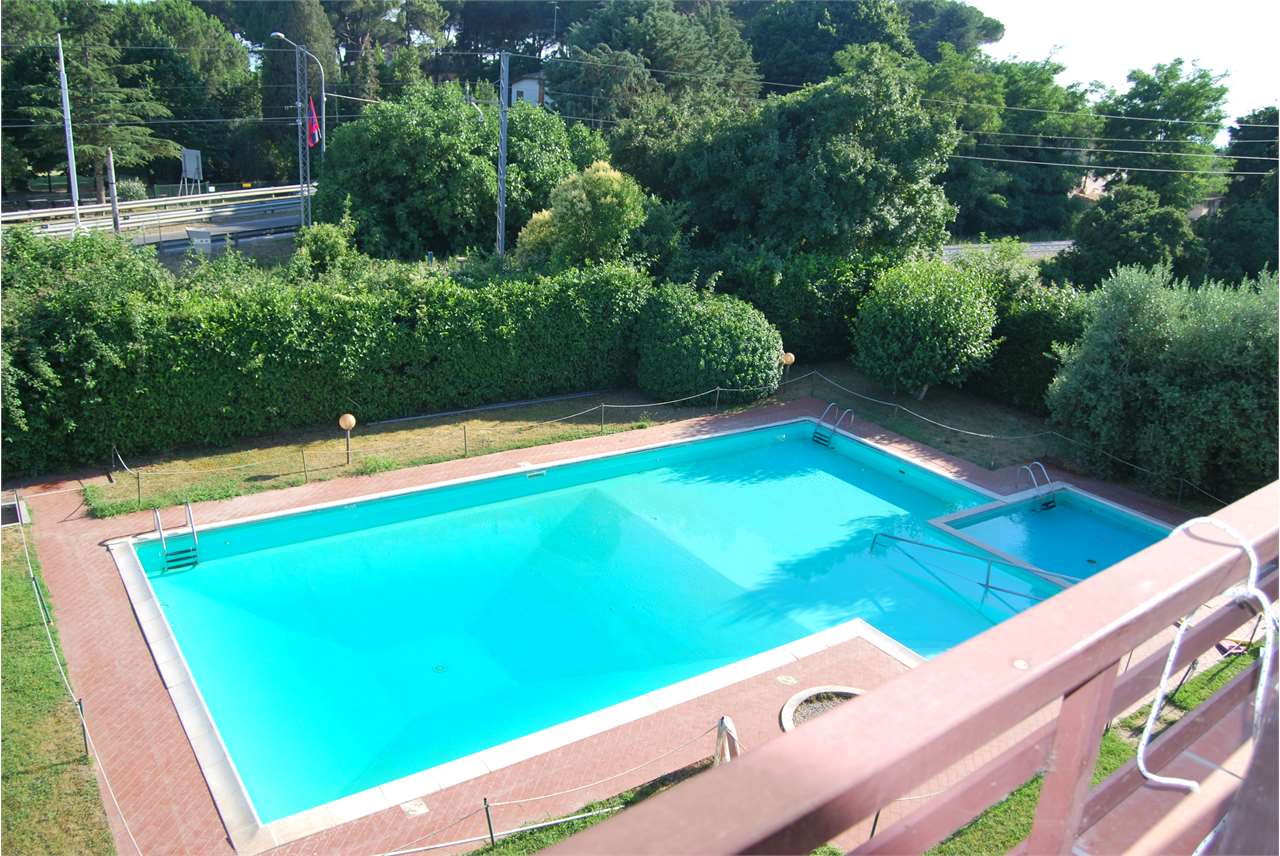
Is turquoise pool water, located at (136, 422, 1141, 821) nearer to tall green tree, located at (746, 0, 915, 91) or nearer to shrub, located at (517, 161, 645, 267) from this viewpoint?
shrub, located at (517, 161, 645, 267)

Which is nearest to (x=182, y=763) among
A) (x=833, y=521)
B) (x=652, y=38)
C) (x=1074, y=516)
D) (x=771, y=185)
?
(x=833, y=521)

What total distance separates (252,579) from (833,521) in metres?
10.0

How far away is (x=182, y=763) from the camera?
9.23m

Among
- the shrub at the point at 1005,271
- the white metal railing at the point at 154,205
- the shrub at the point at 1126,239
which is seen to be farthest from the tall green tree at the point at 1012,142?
the white metal railing at the point at 154,205

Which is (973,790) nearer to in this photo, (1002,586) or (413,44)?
(1002,586)

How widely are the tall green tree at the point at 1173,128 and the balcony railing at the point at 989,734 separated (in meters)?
40.4

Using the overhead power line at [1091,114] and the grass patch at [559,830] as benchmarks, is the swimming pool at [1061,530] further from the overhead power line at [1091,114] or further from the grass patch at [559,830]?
the overhead power line at [1091,114]

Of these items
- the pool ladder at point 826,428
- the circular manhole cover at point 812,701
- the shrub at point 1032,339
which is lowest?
the circular manhole cover at point 812,701

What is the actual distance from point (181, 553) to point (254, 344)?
476cm

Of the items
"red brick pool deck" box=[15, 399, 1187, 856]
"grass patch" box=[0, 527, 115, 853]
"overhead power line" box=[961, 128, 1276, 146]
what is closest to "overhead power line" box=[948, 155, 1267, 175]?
"overhead power line" box=[961, 128, 1276, 146]

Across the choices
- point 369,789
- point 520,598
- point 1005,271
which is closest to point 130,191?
point 520,598

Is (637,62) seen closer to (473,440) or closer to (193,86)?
(193,86)

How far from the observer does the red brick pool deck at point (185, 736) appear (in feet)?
27.0

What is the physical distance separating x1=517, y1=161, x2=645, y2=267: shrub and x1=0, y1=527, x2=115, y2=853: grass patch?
1408 centimetres
